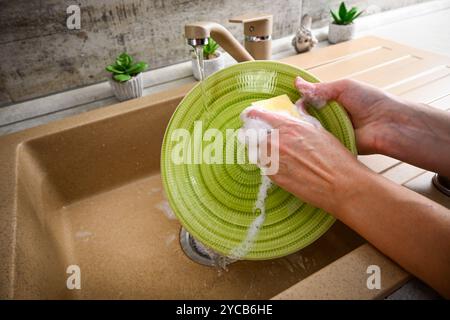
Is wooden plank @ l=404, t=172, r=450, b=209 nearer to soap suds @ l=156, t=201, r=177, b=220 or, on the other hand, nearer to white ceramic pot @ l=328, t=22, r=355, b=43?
soap suds @ l=156, t=201, r=177, b=220

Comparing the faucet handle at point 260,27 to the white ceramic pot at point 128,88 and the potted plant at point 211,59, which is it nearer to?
the potted plant at point 211,59

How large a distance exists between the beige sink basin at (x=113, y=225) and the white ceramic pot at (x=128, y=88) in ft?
0.14

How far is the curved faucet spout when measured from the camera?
66 centimetres

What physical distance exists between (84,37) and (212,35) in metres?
0.48

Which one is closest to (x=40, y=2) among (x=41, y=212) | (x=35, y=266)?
(x=41, y=212)

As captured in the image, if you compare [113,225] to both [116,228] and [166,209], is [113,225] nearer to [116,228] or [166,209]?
[116,228]

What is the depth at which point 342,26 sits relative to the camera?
133cm

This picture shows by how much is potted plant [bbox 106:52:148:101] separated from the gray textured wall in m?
0.13

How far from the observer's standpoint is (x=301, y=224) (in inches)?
27.0

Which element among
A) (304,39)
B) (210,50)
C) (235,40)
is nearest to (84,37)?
Answer: (210,50)

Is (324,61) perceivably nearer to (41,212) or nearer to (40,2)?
(40,2)

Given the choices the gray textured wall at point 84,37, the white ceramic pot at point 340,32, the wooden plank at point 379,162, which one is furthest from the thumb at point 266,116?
the white ceramic pot at point 340,32

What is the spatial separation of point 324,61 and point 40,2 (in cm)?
96
